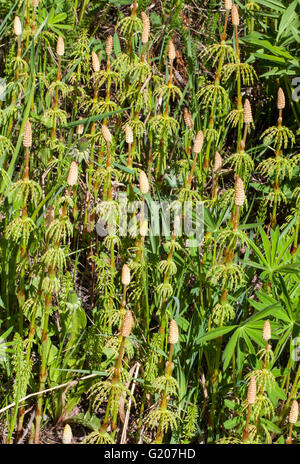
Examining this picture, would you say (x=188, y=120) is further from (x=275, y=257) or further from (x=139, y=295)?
(x=139, y=295)

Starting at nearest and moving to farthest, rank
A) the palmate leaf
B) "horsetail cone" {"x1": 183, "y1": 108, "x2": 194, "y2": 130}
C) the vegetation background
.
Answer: the vegetation background, the palmate leaf, "horsetail cone" {"x1": 183, "y1": 108, "x2": 194, "y2": 130}

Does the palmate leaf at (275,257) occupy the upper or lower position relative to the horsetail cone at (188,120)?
lower

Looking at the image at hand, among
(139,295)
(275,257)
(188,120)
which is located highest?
(188,120)

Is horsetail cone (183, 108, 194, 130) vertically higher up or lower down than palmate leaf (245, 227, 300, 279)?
higher up

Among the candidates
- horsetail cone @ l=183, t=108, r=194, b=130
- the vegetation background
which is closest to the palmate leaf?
the vegetation background

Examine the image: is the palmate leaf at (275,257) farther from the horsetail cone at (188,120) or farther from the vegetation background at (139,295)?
the horsetail cone at (188,120)

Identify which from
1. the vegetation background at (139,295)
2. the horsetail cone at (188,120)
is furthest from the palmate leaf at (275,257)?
the horsetail cone at (188,120)

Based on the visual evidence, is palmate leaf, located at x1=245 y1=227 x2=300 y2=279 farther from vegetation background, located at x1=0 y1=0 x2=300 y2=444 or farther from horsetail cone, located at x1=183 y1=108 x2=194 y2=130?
horsetail cone, located at x1=183 y1=108 x2=194 y2=130

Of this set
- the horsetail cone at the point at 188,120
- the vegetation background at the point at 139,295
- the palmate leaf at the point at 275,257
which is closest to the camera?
the vegetation background at the point at 139,295

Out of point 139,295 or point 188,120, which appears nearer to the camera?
point 139,295

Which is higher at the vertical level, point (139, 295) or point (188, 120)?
point (188, 120)

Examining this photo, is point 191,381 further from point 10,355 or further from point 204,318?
point 10,355

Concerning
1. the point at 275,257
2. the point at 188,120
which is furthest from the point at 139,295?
the point at 188,120

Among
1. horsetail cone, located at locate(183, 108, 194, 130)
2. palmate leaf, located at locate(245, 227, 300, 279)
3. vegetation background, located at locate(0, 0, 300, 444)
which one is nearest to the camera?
vegetation background, located at locate(0, 0, 300, 444)
